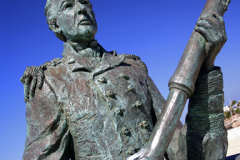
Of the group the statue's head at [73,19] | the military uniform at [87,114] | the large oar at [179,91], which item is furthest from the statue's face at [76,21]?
the large oar at [179,91]

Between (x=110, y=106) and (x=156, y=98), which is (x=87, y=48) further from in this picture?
(x=156, y=98)

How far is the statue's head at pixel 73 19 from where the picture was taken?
4199mm

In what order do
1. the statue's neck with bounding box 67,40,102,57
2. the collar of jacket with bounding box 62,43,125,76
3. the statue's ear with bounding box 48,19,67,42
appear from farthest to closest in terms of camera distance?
the statue's ear with bounding box 48,19,67,42 < the statue's neck with bounding box 67,40,102,57 < the collar of jacket with bounding box 62,43,125,76

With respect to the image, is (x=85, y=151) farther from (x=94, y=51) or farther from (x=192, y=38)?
(x=192, y=38)

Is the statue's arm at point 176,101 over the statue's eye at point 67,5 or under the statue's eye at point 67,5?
under

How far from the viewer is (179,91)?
11.3ft

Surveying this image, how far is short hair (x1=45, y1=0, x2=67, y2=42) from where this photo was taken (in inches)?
172

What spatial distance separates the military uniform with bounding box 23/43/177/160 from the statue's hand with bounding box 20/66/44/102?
8 cm

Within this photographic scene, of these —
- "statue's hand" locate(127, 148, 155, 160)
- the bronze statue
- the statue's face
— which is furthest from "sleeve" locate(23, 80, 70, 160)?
"statue's hand" locate(127, 148, 155, 160)

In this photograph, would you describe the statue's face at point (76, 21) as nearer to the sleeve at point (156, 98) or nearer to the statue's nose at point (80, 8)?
the statue's nose at point (80, 8)

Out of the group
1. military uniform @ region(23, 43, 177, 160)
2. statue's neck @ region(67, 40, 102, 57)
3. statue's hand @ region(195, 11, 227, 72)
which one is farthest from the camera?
statue's neck @ region(67, 40, 102, 57)

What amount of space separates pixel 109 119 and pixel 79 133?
45cm

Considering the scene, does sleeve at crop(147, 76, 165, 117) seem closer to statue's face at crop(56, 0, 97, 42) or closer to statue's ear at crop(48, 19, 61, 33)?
statue's face at crop(56, 0, 97, 42)

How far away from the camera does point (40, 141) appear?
3.80 m
